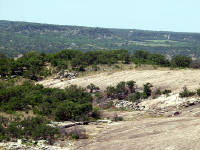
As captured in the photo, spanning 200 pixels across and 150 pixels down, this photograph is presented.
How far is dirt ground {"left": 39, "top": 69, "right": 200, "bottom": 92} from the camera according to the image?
149 feet

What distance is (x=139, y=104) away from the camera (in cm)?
4284

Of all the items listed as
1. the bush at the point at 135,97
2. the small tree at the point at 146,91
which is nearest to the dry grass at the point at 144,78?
the small tree at the point at 146,91

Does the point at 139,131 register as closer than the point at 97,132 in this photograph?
Yes

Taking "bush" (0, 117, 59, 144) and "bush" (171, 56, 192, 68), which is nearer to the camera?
"bush" (0, 117, 59, 144)

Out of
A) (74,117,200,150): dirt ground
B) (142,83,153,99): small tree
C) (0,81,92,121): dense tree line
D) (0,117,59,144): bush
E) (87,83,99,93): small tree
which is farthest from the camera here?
(87,83,99,93): small tree

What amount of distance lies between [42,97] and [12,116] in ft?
26.4

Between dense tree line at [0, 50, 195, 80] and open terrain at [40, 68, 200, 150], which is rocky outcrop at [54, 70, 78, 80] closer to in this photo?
dense tree line at [0, 50, 195, 80]

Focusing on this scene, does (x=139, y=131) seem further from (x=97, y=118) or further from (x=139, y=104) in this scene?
(x=139, y=104)

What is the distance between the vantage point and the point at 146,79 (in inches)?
1971

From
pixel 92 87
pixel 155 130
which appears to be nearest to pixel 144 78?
pixel 92 87

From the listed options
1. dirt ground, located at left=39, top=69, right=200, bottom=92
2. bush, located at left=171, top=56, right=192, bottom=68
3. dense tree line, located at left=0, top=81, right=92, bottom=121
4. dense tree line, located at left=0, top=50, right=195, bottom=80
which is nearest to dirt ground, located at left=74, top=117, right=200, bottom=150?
dense tree line, located at left=0, top=81, right=92, bottom=121

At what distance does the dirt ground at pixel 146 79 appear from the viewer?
45.3m

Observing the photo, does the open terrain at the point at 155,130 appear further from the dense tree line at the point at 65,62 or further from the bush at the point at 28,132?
the dense tree line at the point at 65,62

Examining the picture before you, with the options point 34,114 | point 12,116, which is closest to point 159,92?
point 34,114
